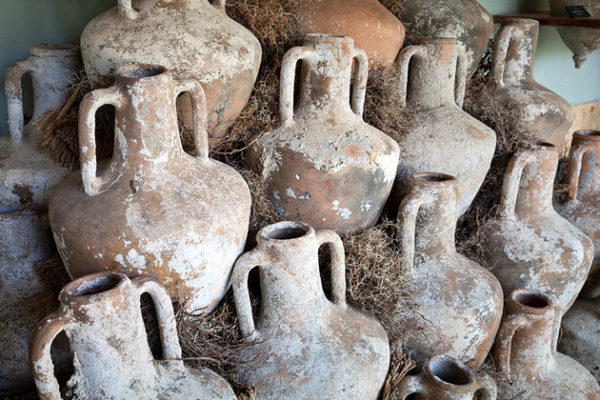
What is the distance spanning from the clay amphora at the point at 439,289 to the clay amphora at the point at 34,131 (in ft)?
3.69

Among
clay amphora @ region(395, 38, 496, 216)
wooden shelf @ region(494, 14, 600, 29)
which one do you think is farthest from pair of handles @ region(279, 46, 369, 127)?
wooden shelf @ region(494, 14, 600, 29)

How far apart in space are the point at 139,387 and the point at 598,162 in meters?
2.06

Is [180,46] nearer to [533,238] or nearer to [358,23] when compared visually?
[358,23]

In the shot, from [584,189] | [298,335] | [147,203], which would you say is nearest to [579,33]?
[584,189]

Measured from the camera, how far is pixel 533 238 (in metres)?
2.08

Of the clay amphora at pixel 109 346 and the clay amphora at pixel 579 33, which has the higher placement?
the clay amphora at pixel 579 33

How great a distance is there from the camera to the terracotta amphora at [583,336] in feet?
7.21

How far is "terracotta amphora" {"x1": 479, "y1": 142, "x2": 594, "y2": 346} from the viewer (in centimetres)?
206

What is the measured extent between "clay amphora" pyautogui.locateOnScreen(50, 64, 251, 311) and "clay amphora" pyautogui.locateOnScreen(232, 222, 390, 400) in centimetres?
12

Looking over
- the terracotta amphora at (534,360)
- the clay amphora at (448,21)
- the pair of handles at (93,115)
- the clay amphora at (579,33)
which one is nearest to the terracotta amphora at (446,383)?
the terracotta amphora at (534,360)

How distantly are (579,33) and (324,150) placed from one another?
265cm

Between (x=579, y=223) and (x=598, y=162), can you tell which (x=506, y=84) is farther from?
(x=579, y=223)

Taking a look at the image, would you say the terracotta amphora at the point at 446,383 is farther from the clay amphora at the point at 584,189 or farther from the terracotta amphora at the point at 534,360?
the clay amphora at the point at 584,189

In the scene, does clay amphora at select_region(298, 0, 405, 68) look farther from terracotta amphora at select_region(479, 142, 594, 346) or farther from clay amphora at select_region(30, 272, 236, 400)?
clay amphora at select_region(30, 272, 236, 400)
